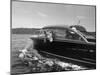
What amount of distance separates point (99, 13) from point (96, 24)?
0.18 meters

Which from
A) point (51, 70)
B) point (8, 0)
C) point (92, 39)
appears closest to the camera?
point (8, 0)

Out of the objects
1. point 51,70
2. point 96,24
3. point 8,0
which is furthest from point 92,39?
point 8,0

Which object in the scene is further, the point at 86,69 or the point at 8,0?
the point at 86,69

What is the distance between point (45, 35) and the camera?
2590 mm

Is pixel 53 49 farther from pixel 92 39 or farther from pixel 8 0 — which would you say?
pixel 8 0

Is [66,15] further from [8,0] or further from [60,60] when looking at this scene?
[8,0]

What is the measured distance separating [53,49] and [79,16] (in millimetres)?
636

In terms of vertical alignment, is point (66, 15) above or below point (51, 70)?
above

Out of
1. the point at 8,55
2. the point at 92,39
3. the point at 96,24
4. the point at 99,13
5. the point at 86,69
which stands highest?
the point at 99,13

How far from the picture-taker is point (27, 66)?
8.22 feet

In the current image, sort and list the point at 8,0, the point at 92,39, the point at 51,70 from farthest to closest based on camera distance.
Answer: the point at 92,39, the point at 51,70, the point at 8,0

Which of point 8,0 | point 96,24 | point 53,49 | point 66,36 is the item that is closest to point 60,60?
point 53,49

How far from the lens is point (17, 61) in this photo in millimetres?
2469

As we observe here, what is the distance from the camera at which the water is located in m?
2.45
